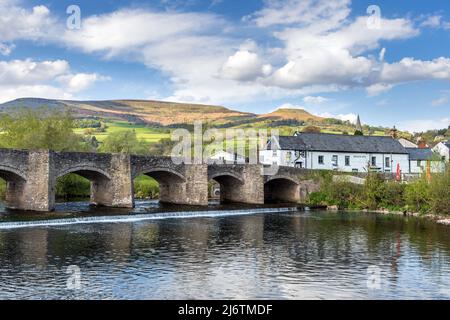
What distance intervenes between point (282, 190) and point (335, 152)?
447 inches

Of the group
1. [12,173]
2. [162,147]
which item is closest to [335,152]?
[162,147]

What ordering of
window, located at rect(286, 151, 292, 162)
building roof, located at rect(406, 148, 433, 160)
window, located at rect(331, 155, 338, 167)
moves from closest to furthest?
window, located at rect(286, 151, 292, 162) < window, located at rect(331, 155, 338, 167) < building roof, located at rect(406, 148, 433, 160)

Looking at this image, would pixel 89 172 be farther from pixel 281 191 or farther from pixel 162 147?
pixel 162 147

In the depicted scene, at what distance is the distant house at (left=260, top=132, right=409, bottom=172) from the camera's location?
67.8 meters

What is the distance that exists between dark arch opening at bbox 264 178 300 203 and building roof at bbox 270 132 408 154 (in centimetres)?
579

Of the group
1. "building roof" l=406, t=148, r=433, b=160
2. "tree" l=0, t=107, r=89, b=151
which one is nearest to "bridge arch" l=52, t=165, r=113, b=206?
"tree" l=0, t=107, r=89, b=151

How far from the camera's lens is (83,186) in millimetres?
61250

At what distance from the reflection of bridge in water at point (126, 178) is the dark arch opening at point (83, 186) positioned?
0.09 meters

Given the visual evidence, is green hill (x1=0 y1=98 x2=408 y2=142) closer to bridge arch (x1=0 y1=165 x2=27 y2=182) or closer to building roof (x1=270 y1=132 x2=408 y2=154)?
building roof (x1=270 y1=132 x2=408 y2=154)

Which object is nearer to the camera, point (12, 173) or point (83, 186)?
point (12, 173)

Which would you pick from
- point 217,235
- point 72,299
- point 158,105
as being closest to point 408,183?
point 217,235

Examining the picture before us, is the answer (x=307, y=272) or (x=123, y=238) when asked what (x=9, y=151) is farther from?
(x=307, y=272)

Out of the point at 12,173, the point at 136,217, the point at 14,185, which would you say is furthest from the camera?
the point at 14,185
